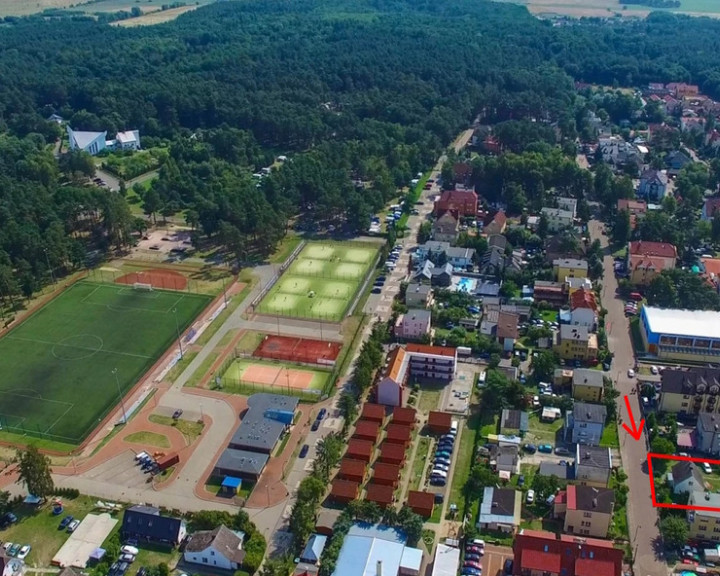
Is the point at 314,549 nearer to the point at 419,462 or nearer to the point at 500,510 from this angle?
the point at 419,462

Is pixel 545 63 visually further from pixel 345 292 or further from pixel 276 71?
pixel 345 292

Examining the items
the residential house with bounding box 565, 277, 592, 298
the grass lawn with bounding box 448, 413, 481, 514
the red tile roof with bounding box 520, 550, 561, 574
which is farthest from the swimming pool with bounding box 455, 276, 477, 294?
the red tile roof with bounding box 520, 550, 561, 574

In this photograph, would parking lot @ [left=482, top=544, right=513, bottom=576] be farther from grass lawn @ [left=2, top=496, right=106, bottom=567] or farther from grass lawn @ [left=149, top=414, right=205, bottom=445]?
grass lawn @ [left=2, top=496, right=106, bottom=567]

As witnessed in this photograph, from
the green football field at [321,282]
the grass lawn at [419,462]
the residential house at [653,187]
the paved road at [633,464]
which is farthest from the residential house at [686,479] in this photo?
the residential house at [653,187]

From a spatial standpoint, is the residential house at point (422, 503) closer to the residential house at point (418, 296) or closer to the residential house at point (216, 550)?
the residential house at point (216, 550)

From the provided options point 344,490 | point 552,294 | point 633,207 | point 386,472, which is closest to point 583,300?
point 552,294

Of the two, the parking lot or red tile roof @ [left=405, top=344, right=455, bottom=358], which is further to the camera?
red tile roof @ [left=405, top=344, right=455, bottom=358]
